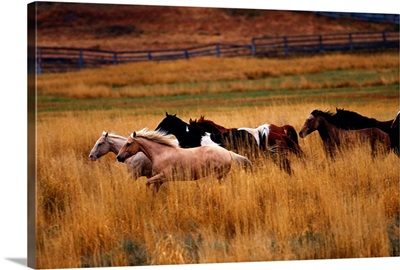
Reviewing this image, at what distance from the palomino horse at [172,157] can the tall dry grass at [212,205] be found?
4.1 inches

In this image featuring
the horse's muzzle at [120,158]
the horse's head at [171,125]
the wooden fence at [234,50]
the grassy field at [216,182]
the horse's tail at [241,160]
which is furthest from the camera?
the horse's tail at [241,160]

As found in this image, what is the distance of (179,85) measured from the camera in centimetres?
1219

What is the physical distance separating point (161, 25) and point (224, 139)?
5.17 ft

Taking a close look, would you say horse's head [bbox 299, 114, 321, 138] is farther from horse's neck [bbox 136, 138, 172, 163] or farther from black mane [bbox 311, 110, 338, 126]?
horse's neck [bbox 136, 138, 172, 163]

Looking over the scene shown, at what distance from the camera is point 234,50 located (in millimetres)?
12344

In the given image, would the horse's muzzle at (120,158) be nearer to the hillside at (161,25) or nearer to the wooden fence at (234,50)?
the wooden fence at (234,50)

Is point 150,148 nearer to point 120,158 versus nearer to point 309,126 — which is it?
point 120,158

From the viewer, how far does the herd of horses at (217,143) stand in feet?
39.1

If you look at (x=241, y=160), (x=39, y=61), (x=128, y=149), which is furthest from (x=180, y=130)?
(x=39, y=61)

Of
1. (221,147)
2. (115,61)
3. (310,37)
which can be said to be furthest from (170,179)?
(310,37)

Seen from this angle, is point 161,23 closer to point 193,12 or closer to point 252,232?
point 193,12

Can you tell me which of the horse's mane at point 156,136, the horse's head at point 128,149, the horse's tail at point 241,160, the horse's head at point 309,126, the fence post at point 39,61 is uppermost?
the fence post at point 39,61

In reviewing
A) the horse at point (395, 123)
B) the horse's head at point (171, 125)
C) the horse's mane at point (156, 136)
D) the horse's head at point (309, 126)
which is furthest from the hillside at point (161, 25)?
the horse at point (395, 123)

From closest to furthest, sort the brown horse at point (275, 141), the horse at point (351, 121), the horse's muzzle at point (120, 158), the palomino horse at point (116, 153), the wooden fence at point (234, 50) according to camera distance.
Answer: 1. the wooden fence at point (234, 50)
2. the horse's muzzle at point (120, 158)
3. the palomino horse at point (116, 153)
4. the brown horse at point (275, 141)
5. the horse at point (351, 121)
